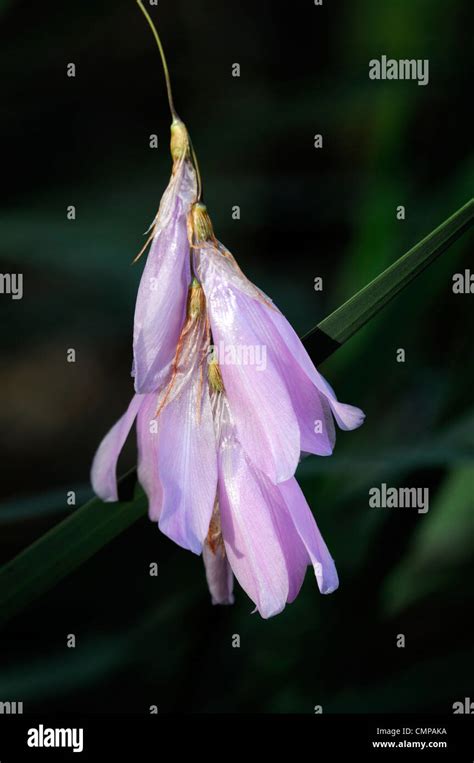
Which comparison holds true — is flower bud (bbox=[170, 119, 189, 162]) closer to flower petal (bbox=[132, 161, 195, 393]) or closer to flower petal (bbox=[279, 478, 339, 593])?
flower petal (bbox=[132, 161, 195, 393])

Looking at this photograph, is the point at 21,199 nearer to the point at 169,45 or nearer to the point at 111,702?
the point at 169,45

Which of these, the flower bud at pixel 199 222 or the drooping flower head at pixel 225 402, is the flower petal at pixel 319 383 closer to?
the drooping flower head at pixel 225 402

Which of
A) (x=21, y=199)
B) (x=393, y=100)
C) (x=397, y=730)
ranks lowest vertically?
(x=397, y=730)

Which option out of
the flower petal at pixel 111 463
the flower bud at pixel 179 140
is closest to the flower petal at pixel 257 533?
the flower petal at pixel 111 463

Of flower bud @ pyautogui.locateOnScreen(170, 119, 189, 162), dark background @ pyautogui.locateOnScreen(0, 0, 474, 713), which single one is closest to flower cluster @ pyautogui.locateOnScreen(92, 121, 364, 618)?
flower bud @ pyautogui.locateOnScreen(170, 119, 189, 162)

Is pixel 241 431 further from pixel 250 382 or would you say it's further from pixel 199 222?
pixel 199 222

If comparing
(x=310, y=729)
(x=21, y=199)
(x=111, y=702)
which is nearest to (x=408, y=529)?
(x=310, y=729)
